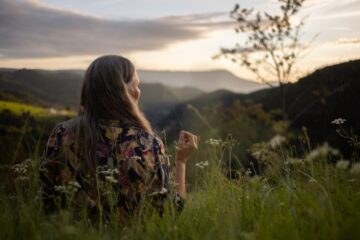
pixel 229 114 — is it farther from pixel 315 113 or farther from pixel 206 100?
pixel 206 100

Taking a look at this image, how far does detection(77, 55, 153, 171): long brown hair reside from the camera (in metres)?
3.14

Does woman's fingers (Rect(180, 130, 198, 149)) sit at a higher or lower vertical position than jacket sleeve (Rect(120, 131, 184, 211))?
higher

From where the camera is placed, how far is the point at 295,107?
2162 cm

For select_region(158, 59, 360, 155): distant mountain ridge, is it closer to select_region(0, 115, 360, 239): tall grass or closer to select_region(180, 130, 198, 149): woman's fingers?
select_region(180, 130, 198, 149): woman's fingers

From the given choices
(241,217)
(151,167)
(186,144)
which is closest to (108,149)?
(151,167)

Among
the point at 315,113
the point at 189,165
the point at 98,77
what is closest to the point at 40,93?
the point at 189,165

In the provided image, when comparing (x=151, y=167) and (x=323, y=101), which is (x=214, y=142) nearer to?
(x=151, y=167)

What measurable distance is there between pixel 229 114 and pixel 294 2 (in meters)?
6.74

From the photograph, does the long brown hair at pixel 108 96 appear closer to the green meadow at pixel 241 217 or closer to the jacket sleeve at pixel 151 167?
the jacket sleeve at pixel 151 167

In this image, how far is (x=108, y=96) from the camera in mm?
3137

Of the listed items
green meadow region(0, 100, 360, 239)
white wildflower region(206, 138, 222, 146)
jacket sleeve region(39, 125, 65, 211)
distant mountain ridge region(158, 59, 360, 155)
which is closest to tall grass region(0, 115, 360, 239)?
green meadow region(0, 100, 360, 239)

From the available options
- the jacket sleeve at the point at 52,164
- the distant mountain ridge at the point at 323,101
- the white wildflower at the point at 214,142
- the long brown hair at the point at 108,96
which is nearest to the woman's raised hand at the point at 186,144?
the white wildflower at the point at 214,142

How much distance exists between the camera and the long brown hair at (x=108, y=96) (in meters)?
3.14

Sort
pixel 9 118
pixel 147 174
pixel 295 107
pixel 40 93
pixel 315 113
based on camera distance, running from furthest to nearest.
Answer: pixel 40 93 → pixel 295 107 → pixel 315 113 → pixel 9 118 → pixel 147 174
